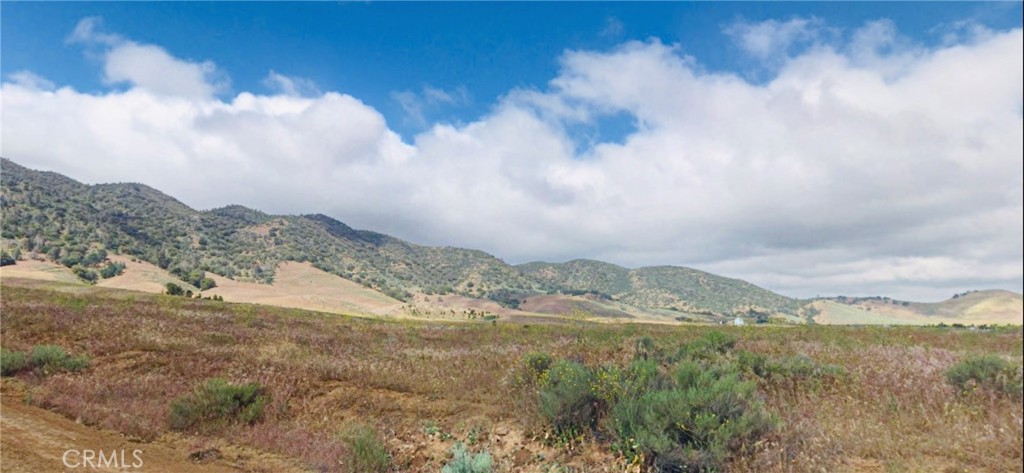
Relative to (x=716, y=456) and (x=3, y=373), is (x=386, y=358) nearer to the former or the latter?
(x=3, y=373)

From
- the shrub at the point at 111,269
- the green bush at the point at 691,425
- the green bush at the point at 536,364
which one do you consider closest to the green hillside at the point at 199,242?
the shrub at the point at 111,269

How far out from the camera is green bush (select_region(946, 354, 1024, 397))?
24.4 feet

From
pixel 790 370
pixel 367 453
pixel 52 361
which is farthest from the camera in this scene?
pixel 52 361

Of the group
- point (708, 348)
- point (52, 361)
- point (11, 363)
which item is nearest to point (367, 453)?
point (52, 361)

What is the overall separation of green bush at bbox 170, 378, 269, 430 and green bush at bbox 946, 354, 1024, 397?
1196cm

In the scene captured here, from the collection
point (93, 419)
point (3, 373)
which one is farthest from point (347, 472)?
point (3, 373)

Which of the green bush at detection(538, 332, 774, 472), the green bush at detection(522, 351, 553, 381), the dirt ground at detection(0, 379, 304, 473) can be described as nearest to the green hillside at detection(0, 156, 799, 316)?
the dirt ground at detection(0, 379, 304, 473)

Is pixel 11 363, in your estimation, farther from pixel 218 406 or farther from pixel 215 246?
pixel 215 246

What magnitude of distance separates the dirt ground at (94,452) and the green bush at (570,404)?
12.7 ft

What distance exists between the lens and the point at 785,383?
932 cm

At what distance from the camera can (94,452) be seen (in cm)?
662

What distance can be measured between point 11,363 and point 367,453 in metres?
9.00

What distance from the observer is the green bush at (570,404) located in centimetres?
767

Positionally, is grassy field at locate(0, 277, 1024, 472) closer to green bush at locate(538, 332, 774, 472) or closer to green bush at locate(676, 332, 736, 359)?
green bush at locate(538, 332, 774, 472)
